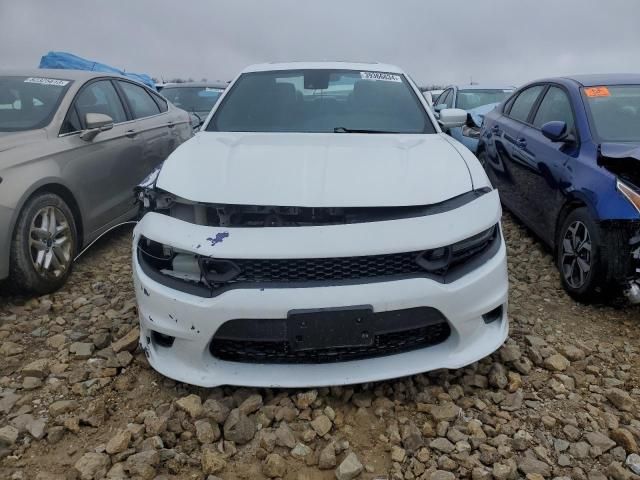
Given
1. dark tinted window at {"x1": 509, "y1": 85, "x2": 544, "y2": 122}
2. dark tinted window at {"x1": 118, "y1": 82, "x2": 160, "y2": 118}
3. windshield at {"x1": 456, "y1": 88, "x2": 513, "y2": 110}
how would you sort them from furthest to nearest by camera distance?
windshield at {"x1": 456, "y1": 88, "x2": 513, "y2": 110} → dark tinted window at {"x1": 118, "y1": 82, "x2": 160, "y2": 118} → dark tinted window at {"x1": 509, "y1": 85, "x2": 544, "y2": 122}

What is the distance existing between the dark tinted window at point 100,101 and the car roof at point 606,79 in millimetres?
3920

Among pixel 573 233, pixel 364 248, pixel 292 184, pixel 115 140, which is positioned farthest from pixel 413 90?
pixel 115 140

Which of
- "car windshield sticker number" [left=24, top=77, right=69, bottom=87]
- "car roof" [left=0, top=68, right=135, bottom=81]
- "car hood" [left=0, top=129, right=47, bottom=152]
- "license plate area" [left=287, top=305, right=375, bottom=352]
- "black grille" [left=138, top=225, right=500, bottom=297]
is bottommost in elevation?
"license plate area" [left=287, top=305, right=375, bottom=352]

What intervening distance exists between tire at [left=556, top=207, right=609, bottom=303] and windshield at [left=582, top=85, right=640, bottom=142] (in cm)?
64

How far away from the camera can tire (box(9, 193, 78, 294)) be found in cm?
324

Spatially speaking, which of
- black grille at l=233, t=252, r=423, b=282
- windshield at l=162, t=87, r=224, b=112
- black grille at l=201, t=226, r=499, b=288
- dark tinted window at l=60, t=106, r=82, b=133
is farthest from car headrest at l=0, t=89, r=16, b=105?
windshield at l=162, t=87, r=224, b=112

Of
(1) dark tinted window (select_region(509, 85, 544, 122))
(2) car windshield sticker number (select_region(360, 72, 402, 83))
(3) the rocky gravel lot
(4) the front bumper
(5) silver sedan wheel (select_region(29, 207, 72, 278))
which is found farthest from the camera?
(1) dark tinted window (select_region(509, 85, 544, 122))

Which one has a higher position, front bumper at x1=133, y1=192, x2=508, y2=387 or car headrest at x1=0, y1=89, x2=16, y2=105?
car headrest at x1=0, y1=89, x2=16, y2=105

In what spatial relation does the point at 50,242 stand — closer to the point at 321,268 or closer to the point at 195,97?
the point at 321,268

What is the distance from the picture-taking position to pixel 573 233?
3.41 meters

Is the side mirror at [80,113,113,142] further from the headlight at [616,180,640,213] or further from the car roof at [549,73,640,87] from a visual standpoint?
the car roof at [549,73,640,87]

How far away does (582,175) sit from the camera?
3.38 meters

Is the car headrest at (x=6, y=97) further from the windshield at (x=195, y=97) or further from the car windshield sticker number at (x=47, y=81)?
the windshield at (x=195, y=97)

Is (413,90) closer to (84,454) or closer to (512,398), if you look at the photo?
(512,398)
